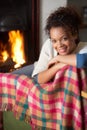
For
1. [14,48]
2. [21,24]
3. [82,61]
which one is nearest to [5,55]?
[14,48]

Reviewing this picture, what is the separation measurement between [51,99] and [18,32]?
65.7 inches

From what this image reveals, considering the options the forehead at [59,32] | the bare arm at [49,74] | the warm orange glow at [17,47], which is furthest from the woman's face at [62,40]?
the warm orange glow at [17,47]

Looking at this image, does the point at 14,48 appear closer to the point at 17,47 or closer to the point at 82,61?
the point at 17,47

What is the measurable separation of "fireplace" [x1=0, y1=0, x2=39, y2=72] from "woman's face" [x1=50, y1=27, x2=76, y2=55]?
4.09 feet

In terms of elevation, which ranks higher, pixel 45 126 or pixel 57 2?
pixel 57 2

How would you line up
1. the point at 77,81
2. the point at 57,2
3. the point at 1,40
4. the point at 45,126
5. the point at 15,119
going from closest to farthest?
the point at 77,81, the point at 45,126, the point at 15,119, the point at 57,2, the point at 1,40

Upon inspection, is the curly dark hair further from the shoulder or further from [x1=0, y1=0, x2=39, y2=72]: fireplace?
[x1=0, y1=0, x2=39, y2=72]: fireplace

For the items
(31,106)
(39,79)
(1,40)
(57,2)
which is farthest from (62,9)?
(1,40)

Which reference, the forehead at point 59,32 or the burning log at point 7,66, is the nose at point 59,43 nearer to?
the forehead at point 59,32

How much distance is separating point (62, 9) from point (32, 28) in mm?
1211

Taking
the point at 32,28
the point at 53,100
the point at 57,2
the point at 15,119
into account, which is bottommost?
the point at 15,119

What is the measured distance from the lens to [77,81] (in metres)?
0.90

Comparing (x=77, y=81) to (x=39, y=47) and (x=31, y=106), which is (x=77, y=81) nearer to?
(x=31, y=106)

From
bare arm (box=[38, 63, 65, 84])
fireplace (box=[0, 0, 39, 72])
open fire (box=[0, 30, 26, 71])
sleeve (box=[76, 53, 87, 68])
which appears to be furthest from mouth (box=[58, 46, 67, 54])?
open fire (box=[0, 30, 26, 71])
